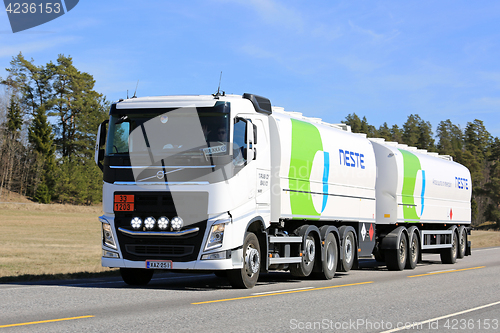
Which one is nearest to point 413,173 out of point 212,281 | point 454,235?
point 454,235

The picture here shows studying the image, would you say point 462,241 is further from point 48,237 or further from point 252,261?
point 48,237

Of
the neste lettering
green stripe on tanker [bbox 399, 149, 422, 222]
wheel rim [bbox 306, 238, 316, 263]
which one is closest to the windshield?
wheel rim [bbox 306, 238, 316, 263]

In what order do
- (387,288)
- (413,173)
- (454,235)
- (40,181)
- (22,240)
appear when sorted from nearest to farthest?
(387,288) < (413,173) < (454,235) < (22,240) < (40,181)

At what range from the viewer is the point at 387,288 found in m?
13.6

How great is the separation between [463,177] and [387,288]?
14733mm

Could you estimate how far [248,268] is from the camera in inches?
500

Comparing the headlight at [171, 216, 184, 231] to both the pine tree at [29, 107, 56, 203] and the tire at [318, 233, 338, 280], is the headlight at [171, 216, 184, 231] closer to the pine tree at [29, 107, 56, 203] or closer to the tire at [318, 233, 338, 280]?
the tire at [318, 233, 338, 280]

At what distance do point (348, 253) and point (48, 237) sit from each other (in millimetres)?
34777

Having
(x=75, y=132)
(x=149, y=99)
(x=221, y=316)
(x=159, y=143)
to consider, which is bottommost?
(x=221, y=316)

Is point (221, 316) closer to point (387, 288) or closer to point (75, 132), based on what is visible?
point (387, 288)

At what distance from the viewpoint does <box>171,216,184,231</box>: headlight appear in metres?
12.0

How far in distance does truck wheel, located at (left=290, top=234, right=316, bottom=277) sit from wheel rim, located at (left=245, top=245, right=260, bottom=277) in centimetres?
201

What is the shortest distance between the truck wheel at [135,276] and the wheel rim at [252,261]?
94.0 inches


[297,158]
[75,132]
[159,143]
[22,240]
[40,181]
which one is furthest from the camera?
[75,132]
